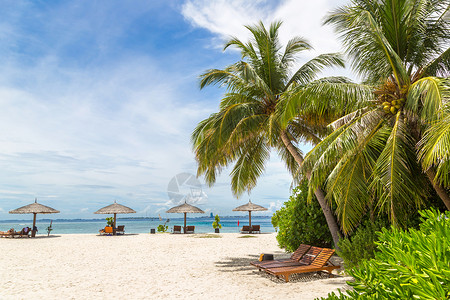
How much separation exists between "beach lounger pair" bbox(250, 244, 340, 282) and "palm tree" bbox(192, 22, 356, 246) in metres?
1.38

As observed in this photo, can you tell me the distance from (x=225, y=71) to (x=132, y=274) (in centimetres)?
707

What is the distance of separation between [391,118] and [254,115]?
14.4 feet

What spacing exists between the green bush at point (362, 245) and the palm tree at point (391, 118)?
0.62m

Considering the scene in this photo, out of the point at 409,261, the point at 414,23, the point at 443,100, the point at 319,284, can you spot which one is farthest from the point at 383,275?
the point at 414,23

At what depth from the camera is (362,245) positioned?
735 centimetres

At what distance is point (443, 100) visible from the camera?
17.4 feet

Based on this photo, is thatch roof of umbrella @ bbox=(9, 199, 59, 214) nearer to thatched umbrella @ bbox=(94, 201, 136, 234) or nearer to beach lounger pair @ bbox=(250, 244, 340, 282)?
thatched umbrella @ bbox=(94, 201, 136, 234)

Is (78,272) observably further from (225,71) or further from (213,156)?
(225,71)

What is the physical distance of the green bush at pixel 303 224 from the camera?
31.9 ft

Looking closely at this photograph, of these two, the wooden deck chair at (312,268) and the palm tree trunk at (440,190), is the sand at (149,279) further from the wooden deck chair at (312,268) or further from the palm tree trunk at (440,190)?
the palm tree trunk at (440,190)

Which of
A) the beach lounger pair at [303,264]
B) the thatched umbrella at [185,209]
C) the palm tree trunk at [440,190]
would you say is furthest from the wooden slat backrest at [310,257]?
the thatched umbrella at [185,209]

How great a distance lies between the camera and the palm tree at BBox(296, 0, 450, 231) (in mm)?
6008

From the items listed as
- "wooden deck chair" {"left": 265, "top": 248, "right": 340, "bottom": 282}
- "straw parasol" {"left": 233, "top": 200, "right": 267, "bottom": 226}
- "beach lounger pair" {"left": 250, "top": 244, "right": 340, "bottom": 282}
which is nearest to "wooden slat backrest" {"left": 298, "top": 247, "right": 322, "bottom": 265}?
"beach lounger pair" {"left": 250, "top": 244, "right": 340, "bottom": 282}

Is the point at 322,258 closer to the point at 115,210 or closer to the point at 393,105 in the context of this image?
the point at 393,105
